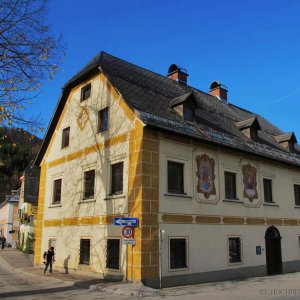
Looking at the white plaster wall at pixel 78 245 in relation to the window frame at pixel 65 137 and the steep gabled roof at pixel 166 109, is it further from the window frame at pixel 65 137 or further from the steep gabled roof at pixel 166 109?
the steep gabled roof at pixel 166 109

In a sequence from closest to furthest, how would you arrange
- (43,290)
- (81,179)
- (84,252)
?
1. (43,290)
2. (84,252)
3. (81,179)

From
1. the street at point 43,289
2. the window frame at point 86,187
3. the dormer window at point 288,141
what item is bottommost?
the street at point 43,289

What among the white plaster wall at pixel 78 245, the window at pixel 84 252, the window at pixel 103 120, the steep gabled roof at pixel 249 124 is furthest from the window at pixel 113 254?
the steep gabled roof at pixel 249 124

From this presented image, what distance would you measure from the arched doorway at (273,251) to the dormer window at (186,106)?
8.34 m

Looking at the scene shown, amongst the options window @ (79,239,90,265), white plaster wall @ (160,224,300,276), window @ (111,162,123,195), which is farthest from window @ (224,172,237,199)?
window @ (79,239,90,265)

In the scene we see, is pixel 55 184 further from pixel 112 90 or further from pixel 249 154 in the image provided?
pixel 249 154

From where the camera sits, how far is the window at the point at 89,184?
19.4m

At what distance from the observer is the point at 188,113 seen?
65.6 ft

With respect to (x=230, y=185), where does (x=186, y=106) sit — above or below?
above

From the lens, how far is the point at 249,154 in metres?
21.5

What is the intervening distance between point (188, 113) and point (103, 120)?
Answer: 4431 millimetres

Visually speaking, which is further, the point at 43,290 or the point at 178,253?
the point at 178,253

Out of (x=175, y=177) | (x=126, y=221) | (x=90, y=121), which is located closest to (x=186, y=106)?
(x=175, y=177)

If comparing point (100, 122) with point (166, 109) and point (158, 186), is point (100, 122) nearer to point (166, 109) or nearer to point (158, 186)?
point (166, 109)
